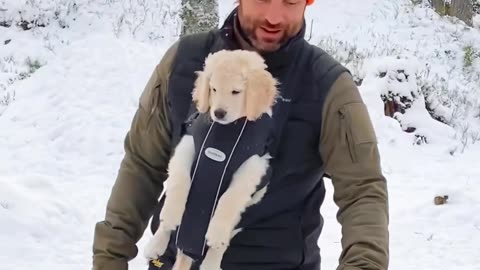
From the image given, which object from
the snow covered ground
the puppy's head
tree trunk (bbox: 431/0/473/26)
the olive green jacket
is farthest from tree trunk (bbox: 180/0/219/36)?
tree trunk (bbox: 431/0/473/26)

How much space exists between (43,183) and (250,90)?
398cm

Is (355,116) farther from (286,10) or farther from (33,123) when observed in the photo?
(33,123)

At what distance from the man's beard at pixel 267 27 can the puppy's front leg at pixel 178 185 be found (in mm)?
344

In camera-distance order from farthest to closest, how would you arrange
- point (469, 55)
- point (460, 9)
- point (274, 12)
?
1. point (460, 9)
2. point (469, 55)
3. point (274, 12)

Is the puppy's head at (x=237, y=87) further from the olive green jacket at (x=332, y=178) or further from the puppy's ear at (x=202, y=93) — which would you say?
the olive green jacket at (x=332, y=178)

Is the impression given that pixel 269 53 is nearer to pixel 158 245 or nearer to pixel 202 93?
pixel 202 93

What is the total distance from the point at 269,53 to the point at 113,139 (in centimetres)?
500

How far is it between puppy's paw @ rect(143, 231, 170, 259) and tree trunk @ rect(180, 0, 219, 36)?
16.4ft

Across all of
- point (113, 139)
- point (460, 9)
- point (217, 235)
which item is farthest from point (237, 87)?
point (460, 9)

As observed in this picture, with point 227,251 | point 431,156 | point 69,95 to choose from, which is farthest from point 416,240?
point 69,95

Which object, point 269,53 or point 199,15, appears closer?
point 269,53

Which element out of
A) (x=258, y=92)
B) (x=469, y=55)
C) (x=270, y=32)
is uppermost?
(x=270, y=32)

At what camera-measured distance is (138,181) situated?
2.37m

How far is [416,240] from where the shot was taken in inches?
210
